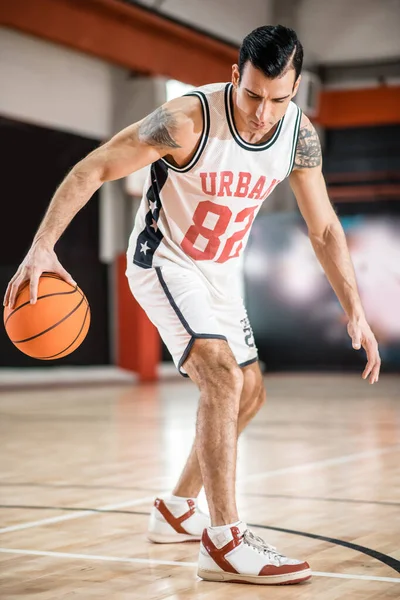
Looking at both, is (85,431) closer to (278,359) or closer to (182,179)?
(182,179)

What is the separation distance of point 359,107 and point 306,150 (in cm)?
1483

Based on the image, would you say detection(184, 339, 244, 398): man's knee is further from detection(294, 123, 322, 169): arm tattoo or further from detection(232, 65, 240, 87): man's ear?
detection(232, 65, 240, 87): man's ear

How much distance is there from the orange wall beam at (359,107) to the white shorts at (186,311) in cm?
1463

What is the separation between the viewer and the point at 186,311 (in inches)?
138

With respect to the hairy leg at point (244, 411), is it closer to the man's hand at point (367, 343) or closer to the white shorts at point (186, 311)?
the white shorts at point (186, 311)

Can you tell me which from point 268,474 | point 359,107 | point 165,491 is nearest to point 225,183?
point 165,491

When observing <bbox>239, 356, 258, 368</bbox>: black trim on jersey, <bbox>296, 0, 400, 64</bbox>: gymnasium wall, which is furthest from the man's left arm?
<bbox>296, 0, 400, 64</bbox>: gymnasium wall

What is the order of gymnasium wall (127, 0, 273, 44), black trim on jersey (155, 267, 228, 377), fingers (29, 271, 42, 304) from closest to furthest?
1. fingers (29, 271, 42, 304)
2. black trim on jersey (155, 267, 228, 377)
3. gymnasium wall (127, 0, 273, 44)

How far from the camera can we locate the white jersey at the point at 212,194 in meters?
3.53

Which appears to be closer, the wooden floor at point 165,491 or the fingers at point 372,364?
the wooden floor at point 165,491

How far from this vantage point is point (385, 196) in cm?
1786

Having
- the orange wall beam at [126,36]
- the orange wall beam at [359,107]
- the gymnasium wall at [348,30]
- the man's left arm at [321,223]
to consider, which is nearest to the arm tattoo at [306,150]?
the man's left arm at [321,223]

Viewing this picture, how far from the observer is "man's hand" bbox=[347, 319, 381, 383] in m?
3.60

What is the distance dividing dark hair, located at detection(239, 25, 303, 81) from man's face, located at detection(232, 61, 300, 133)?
0.07 ft
